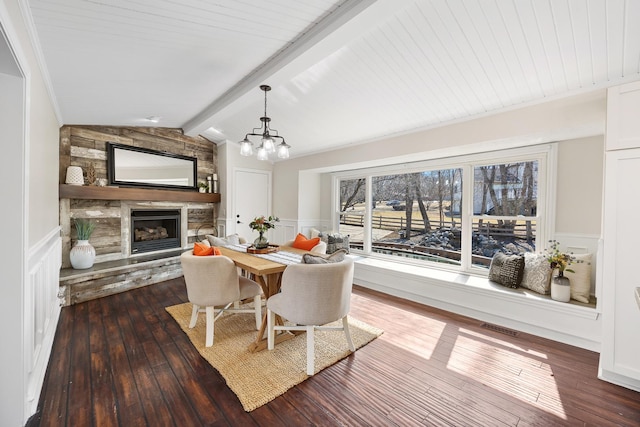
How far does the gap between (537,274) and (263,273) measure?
2.77 meters

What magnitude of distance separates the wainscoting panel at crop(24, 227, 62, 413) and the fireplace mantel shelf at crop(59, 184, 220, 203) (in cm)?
156

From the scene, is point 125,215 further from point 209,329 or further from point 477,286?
point 477,286

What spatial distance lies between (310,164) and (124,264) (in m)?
3.26

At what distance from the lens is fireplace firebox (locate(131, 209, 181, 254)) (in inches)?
169

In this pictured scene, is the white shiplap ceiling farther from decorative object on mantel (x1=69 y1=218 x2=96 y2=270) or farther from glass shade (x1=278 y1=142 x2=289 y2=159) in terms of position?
decorative object on mantel (x1=69 y1=218 x2=96 y2=270)

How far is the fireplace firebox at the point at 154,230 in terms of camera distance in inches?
169

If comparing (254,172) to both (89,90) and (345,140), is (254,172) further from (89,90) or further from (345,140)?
(89,90)

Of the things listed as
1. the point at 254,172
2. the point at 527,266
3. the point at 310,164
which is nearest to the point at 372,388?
the point at 527,266

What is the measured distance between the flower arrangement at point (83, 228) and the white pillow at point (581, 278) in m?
5.74

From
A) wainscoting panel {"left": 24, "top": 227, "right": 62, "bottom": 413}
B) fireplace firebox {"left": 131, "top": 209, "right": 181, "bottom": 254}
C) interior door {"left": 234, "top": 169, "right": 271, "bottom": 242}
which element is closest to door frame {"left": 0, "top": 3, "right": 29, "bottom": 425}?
wainscoting panel {"left": 24, "top": 227, "right": 62, "bottom": 413}

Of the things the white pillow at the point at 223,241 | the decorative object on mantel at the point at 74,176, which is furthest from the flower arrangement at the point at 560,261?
the decorative object on mantel at the point at 74,176

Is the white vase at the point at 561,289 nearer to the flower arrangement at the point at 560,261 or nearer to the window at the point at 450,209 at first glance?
the flower arrangement at the point at 560,261

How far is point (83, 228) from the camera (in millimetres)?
3617

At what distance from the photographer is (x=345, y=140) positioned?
3957 mm
